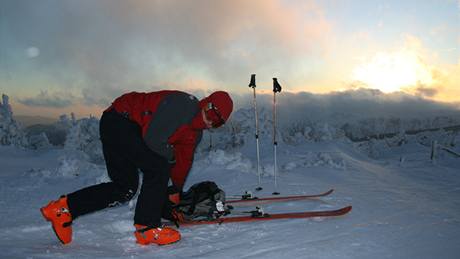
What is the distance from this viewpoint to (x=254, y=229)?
3.72 metres

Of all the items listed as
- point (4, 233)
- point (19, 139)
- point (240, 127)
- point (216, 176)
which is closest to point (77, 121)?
point (19, 139)

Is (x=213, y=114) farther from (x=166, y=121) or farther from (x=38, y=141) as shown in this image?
(x=38, y=141)

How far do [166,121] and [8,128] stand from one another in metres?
30.9

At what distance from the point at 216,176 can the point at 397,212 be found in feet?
15.2

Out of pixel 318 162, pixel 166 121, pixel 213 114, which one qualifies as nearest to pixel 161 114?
pixel 166 121

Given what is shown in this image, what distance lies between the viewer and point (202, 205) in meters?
Answer: 4.36

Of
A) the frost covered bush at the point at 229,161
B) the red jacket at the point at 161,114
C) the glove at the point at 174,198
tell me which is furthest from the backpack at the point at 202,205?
the frost covered bush at the point at 229,161

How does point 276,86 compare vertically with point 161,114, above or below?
above

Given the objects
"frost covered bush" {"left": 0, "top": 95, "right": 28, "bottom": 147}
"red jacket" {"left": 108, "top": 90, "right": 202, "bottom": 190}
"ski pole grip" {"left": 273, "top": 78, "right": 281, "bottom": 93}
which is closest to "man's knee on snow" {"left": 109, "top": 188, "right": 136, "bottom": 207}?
"red jacket" {"left": 108, "top": 90, "right": 202, "bottom": 190}

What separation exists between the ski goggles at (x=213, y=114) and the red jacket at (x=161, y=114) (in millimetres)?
90

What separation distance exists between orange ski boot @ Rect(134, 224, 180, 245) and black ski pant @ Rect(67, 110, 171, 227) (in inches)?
2.1

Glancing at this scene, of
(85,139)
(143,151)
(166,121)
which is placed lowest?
(85,139)

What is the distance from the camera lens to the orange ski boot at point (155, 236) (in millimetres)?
3250

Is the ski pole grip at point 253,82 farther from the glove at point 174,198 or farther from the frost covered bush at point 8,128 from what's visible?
the frost covered bush at point 8,128
